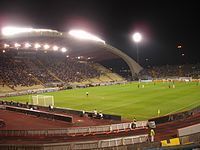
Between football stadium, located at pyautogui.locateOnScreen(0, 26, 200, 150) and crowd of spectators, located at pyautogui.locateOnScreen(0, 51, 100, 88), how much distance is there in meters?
0.26

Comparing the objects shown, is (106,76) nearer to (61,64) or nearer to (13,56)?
(61,64)

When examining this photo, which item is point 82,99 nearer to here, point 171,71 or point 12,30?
Answer: point 12,30

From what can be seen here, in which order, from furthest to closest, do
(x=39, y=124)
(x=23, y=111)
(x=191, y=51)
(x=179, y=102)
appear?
(x=191, y=51) → (x=179, y=102) → (x=23, y=111) → (x=39, y=124)

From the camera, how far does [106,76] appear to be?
108812 millimetres

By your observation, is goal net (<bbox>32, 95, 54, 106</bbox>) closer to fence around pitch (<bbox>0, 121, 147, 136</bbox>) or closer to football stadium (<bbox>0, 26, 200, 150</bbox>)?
football stadium (<bbox>0, 26, 200, 150</bbox>)

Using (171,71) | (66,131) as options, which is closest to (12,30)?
(66,131)

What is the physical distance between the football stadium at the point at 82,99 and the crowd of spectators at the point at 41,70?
26 centimetres

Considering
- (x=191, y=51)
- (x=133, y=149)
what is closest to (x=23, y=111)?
(x=133, y=149)

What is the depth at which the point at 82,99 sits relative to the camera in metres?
50.1

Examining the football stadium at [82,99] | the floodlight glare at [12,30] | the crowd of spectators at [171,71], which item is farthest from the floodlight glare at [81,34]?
the crowd of spectators at [171,71]

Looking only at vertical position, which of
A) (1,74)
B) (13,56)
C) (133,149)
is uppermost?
(13,56)

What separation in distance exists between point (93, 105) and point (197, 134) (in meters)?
24.7

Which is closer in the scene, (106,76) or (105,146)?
(105,146)

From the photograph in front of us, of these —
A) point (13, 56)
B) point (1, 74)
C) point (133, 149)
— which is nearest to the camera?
point (133, 149)
